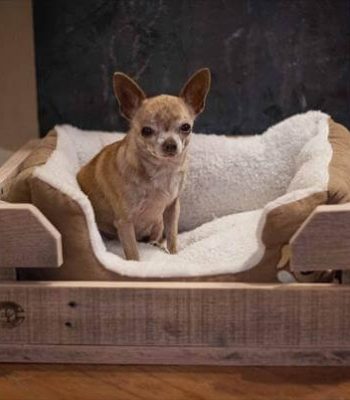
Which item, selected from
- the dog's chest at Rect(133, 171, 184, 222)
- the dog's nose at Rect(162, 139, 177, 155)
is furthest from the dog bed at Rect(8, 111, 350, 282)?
the dog's nose at Rect(162, 139, 177, 155)

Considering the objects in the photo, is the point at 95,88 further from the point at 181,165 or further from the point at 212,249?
the point at 212,249

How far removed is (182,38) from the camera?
83.5 inches

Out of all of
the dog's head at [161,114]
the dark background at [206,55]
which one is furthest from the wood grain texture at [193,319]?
the dark background at [206,55]

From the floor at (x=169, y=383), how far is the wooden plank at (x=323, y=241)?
22 centimetres

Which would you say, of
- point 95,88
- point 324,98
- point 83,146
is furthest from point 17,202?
point 324,98

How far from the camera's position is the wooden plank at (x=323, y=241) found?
52.0 inches

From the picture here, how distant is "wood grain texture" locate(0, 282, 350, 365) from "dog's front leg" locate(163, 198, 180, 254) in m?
0.47

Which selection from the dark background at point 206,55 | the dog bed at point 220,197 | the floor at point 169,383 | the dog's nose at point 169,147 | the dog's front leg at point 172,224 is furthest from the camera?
the dark background at point 206,55

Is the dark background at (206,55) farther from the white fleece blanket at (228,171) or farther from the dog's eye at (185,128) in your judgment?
the dog's eye at (185,128)

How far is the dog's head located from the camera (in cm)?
164

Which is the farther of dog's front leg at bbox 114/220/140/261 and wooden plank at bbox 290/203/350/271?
dog's front leg at bbox 114/220/140/261

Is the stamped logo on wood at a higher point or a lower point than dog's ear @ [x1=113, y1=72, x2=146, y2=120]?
lower

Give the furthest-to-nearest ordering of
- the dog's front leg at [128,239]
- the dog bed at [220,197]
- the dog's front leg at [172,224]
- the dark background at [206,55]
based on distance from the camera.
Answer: the dark background at [206,55] → the dog's front leg at [172,224] → the dog's front leg at [128,239] → the dog bed at [220,197]

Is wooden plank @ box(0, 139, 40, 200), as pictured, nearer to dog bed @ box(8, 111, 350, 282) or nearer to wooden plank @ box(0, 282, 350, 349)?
dog bed @ box(8, 111, 350, 282)
